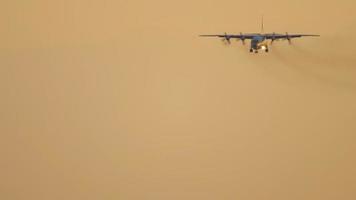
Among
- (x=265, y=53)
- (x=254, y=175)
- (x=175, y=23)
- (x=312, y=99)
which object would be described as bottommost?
(x=254, y=175)

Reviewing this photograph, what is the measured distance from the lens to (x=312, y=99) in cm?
166

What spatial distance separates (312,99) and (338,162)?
25 cm

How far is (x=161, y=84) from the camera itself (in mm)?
1721

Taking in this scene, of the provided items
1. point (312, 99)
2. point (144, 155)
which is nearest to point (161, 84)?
point (144, 155)

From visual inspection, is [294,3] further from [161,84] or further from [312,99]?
[161,84]

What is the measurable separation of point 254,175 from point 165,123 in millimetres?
394

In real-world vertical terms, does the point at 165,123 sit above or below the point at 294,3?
below

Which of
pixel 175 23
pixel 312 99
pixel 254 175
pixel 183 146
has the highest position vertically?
pixel 175 23

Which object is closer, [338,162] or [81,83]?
[338,162]

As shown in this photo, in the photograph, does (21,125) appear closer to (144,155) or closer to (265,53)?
(144,155)

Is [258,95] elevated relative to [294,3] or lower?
lower

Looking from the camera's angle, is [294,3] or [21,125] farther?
[21,125]

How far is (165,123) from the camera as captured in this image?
172cm

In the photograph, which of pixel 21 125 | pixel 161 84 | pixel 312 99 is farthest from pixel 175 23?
pixel 21 125
